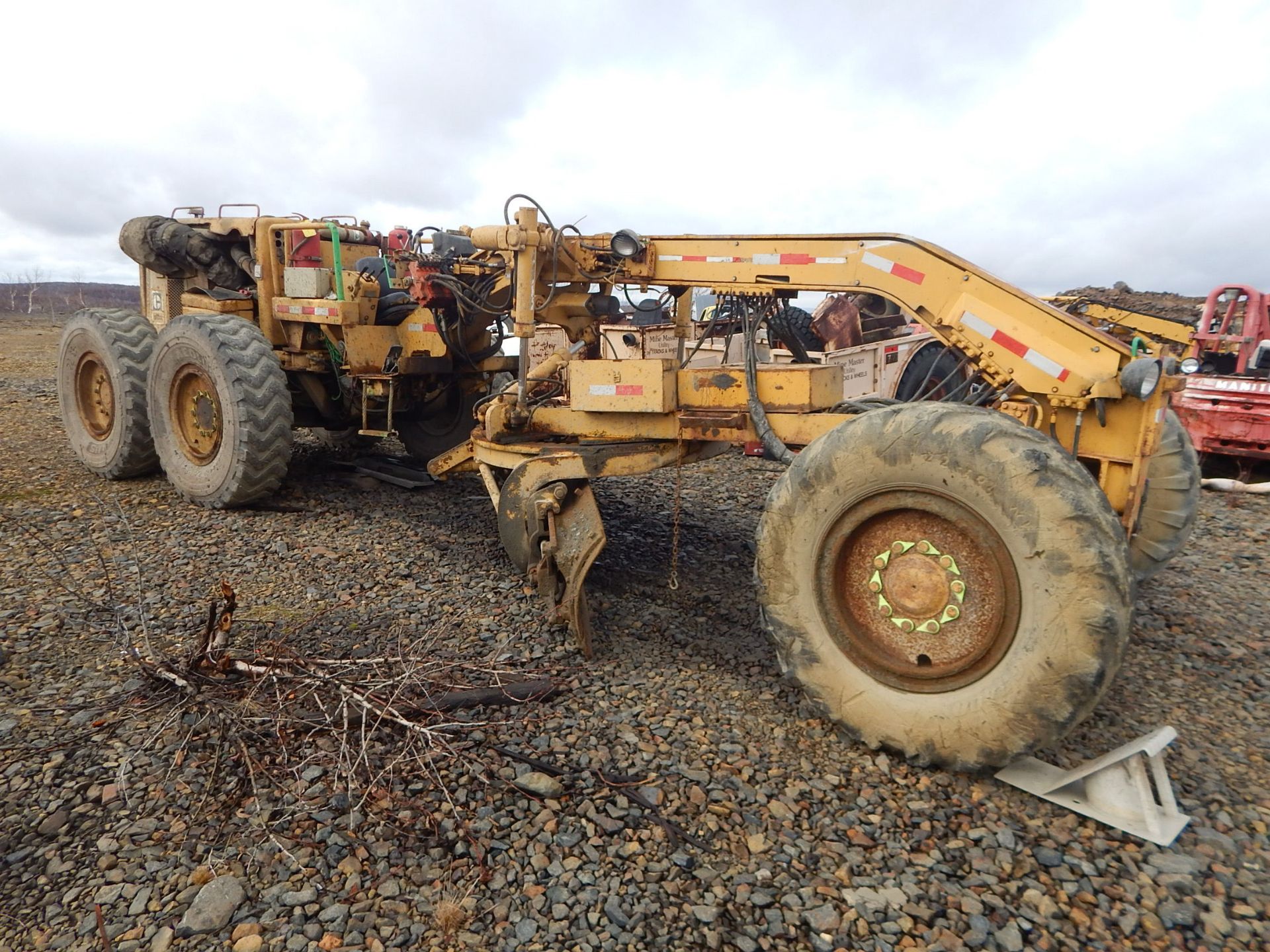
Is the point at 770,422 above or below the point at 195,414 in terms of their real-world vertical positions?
above

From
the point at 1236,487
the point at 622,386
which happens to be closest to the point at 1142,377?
the point at 622,386

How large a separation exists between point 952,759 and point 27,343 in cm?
2355

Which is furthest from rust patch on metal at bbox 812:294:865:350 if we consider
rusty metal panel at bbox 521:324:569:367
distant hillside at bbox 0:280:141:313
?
distant hillside at bbox 0:280:141:313

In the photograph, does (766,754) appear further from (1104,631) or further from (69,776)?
(69,776)

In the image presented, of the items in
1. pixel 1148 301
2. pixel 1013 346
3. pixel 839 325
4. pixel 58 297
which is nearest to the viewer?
pixel 1013 346

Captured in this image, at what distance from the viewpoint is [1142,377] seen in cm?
315

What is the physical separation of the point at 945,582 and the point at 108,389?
6.99 metres

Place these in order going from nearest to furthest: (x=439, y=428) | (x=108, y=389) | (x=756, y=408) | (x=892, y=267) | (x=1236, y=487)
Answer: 1. (x=892, y=267)
2. (x=756, y=408)
3. (x=108, y=389)
4. (x=439, y=428)
5. (x=1236, y=487)

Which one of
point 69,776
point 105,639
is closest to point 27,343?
point 105,639

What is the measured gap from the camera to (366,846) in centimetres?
264

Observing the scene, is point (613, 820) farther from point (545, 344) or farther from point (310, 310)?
point (545, 344)

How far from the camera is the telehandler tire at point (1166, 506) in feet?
14.3

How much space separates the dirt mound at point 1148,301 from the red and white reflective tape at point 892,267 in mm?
14253

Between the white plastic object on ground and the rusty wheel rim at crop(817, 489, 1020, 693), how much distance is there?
619 centimetres
